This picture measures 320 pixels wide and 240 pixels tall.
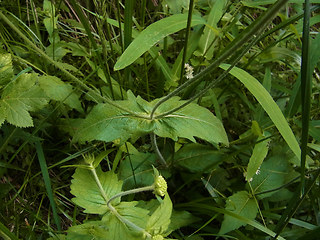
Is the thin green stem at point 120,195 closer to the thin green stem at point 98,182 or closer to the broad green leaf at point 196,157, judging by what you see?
the thin green stem at point 98,182

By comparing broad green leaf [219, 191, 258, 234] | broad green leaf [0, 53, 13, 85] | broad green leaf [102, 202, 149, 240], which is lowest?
broad green leaf [219, 191, 258, 234]

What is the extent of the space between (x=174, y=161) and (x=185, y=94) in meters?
0.28

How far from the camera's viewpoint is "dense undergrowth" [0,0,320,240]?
3.14 feet

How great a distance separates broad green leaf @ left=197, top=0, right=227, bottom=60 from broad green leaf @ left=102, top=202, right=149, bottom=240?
0.72 metres

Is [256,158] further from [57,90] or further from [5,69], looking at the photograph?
[5,69]

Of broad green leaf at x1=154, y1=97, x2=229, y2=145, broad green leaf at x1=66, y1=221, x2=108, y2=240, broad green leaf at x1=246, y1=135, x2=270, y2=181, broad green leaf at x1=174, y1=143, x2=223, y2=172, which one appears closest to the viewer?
broad green leaf at x1=66, y1=221, x2=108, y2=240

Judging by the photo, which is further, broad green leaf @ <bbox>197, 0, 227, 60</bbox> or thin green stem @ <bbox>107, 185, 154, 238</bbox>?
broad green leaf @ <bbox>197, 0, 227, 60</bbox>

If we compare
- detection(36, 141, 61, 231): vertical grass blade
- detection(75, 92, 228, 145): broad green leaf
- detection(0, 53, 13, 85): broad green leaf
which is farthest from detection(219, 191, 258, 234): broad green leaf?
detection(0, 53, 13, 85): broad green leaf

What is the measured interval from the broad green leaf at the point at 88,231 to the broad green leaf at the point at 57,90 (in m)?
0.43

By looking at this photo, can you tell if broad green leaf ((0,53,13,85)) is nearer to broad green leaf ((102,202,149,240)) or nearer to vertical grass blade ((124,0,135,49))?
vertical grass blade ((124,0,135,49))

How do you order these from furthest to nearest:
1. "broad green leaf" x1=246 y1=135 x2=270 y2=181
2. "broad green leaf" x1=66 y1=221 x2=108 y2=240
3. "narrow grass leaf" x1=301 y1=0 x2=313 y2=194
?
"broad green leaf" x1=246 y1=135 x2=270 y2=181 → "broad green leaf" x1=66 y1=221 x2=108 y2=240 → "narrow grass leaf" x1=301 y1=0 x2=313 y2=194

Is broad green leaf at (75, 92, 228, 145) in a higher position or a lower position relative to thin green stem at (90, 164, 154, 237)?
higher

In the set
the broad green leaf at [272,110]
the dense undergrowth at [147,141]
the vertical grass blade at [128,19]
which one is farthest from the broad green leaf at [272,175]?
the vertical grass blade at [128,19]

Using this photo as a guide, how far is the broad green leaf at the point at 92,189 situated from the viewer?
938 mm
